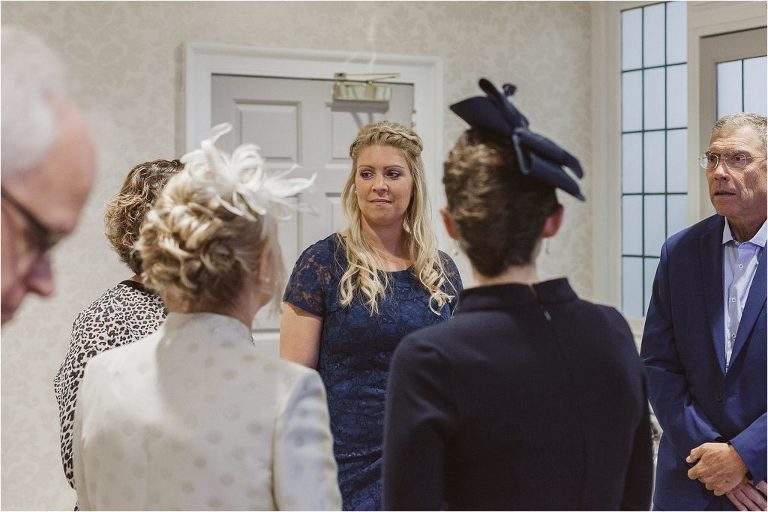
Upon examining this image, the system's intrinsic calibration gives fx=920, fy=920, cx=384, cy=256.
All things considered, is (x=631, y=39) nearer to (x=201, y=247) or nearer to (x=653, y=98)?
(x=653, y=98)

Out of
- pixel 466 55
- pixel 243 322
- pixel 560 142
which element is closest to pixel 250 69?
pixel 466 55

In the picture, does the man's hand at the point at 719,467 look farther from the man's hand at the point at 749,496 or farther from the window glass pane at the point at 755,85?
the window glass pane at the point at 755,85

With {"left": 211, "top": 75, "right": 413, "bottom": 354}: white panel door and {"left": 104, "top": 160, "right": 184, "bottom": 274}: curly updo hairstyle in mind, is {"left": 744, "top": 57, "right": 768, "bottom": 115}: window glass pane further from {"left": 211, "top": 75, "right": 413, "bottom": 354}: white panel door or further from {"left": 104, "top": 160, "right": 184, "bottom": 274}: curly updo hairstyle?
{"left": 104, "top": 160, "right": 184, "bottom": 274}: curly updo hairstyle

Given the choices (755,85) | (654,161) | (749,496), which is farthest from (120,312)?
(654,161)

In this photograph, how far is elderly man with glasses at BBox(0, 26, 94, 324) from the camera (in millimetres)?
1219

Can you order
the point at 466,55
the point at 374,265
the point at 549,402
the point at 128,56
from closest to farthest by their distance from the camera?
1. the point at 549,402
2. the point at 374,265
3. the point at 128,56
4. the point at 466,55

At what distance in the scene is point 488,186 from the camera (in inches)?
Result: 48.8

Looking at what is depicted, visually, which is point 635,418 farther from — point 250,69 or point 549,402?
point 250,69

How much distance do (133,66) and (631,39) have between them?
248cm

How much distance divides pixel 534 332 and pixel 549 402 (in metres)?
0.10

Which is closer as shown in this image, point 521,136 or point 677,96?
point 521,136

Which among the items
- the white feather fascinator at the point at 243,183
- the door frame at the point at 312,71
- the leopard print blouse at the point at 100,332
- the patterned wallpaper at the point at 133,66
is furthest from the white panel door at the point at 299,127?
the white feather fascinator at the point at 243,183

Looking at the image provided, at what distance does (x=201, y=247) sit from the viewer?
1238mm

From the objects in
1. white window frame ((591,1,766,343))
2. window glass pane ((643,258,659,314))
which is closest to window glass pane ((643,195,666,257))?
window glass pane ((643,258,659,314))
